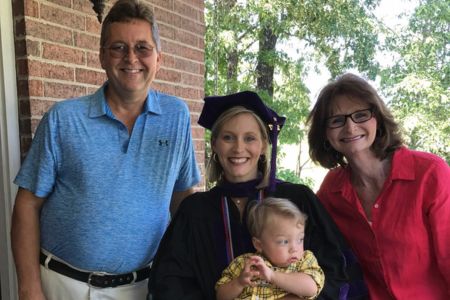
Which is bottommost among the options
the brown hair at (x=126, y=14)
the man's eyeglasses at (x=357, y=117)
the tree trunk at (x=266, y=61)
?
the man's eyeglasses at (x=357, y=117)

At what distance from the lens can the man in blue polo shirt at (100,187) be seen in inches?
76.1

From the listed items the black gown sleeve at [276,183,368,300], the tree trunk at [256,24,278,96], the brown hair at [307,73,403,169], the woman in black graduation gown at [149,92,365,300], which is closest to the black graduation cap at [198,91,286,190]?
the woman in black graduation gown at [149,92,365,300]

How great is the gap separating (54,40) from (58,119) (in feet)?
3.28

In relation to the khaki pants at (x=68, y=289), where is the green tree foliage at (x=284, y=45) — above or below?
above

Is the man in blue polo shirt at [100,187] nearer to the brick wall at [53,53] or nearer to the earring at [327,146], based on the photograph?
the brick wall at [53,53]

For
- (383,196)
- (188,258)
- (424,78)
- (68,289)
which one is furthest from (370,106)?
(424,78)

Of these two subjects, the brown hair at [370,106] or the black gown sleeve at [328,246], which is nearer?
the black gown sleeve at [328,246]

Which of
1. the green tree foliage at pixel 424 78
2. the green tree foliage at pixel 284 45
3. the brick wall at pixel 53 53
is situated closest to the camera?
the brick wall at pixel 53 53

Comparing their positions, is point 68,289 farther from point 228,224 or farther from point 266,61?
point 266,61

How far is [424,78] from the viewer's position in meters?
8.27

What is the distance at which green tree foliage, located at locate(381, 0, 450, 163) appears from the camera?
8.12 metres

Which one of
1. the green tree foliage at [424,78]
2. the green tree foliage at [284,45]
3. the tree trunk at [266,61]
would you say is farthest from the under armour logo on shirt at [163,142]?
the tree trunk at [266,61]

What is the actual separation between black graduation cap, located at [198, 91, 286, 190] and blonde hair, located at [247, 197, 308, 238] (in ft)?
0.56

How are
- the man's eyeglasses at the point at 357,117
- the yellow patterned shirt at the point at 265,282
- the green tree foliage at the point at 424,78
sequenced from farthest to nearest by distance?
the green tree foliage at the point at 424,78, the man's eyeglasses at the point at 357,117, the yellow patterned shirt at the point at 265,282
